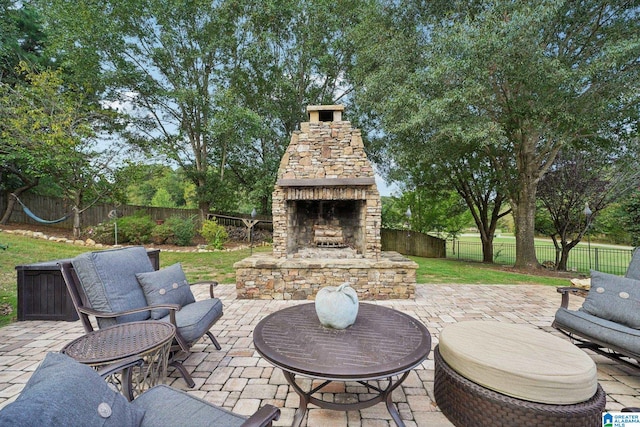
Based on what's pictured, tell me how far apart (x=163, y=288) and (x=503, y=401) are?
108 inches

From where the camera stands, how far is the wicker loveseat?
2.17 meters

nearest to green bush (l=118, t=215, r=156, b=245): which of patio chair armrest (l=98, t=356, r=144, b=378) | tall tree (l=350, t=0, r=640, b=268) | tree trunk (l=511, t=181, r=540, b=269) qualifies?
tall tree (l=350, t=0, r=640, b=268)

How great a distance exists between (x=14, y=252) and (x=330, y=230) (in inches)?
285

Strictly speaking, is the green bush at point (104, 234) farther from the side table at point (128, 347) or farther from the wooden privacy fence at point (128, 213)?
the side table at point (128, 347)

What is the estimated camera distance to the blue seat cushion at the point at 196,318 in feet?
7.26

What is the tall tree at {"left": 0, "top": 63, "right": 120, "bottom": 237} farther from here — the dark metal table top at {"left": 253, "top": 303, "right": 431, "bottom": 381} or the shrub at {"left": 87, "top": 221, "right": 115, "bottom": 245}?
the dark metal table top at {"left": 253, "top": 303, "right": 431, "bottom": 381}

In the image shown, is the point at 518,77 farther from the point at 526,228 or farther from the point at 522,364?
the point at 522,364

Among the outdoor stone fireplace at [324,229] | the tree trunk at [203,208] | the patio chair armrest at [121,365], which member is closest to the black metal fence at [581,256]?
the outdoor stone fireplace at [324,229]

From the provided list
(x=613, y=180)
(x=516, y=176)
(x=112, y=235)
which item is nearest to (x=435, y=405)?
(x=516, y=176)

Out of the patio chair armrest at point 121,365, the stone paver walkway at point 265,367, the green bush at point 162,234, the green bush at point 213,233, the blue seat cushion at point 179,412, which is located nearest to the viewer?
the blue seat cushion at point 179,412

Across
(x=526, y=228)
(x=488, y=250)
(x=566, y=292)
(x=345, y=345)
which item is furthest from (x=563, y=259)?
(x=345, y=345)

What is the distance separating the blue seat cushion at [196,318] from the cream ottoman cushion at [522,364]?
196 cm

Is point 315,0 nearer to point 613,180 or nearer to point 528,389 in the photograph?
point 613,180

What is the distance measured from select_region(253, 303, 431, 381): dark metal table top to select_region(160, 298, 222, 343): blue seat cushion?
2.01 ft
